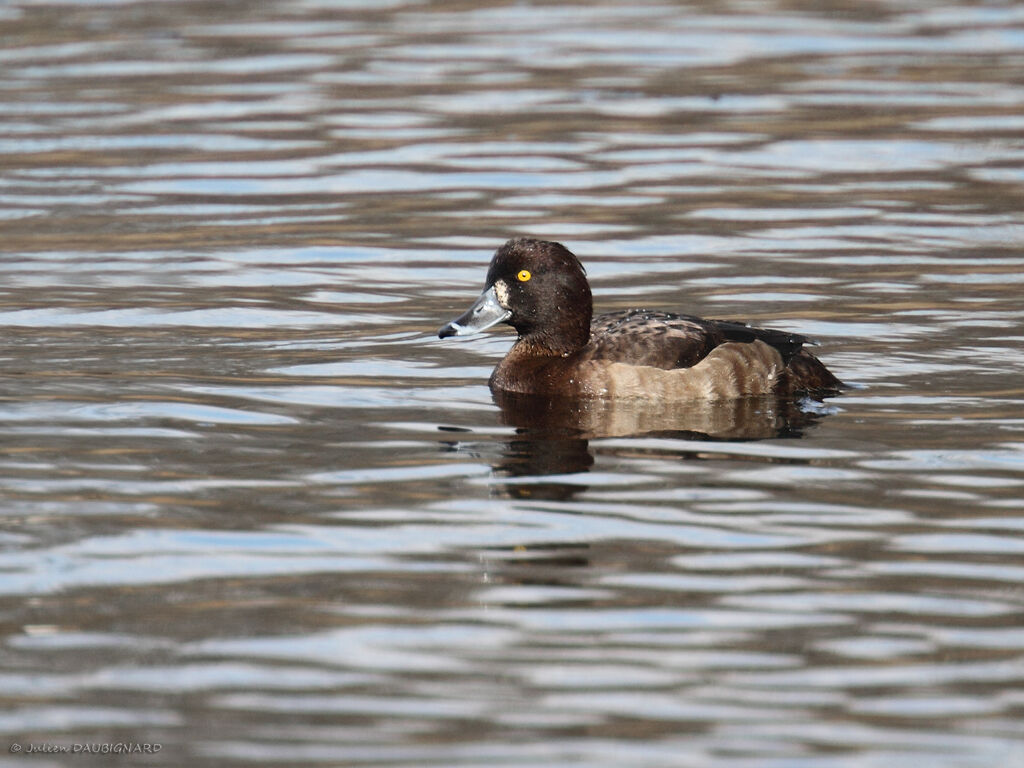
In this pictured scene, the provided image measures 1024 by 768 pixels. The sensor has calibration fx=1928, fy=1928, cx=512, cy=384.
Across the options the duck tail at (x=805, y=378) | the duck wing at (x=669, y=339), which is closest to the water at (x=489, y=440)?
the duck tail at (x=805, y=378)

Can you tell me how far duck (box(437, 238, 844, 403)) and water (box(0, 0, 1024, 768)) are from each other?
0.24m

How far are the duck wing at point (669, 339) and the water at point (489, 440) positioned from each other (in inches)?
13.7

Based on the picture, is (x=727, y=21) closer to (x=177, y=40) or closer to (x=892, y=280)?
(x=177, y=40)

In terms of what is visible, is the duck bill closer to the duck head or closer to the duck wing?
the duck head

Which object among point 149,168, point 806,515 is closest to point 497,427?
point 806,515

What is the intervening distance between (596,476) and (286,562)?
5.52 ft

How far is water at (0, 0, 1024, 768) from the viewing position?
5.62 meters

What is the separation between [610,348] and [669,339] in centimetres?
33

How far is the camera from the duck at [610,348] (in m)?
9.60

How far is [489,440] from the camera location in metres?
8.79

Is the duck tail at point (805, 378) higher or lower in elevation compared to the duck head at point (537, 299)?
lower

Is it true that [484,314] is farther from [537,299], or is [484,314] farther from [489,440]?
[489,440]

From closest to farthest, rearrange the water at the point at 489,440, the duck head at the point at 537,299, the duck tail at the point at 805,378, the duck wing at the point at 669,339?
the water at the point at 489,440 < the duck wing at the point at 669,339 < the duck tail at the point at 805,378 < the duck head at the point at 537,299

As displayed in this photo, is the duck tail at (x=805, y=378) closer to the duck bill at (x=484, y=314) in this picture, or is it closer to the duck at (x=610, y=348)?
the duck at (x=610, y=348)
